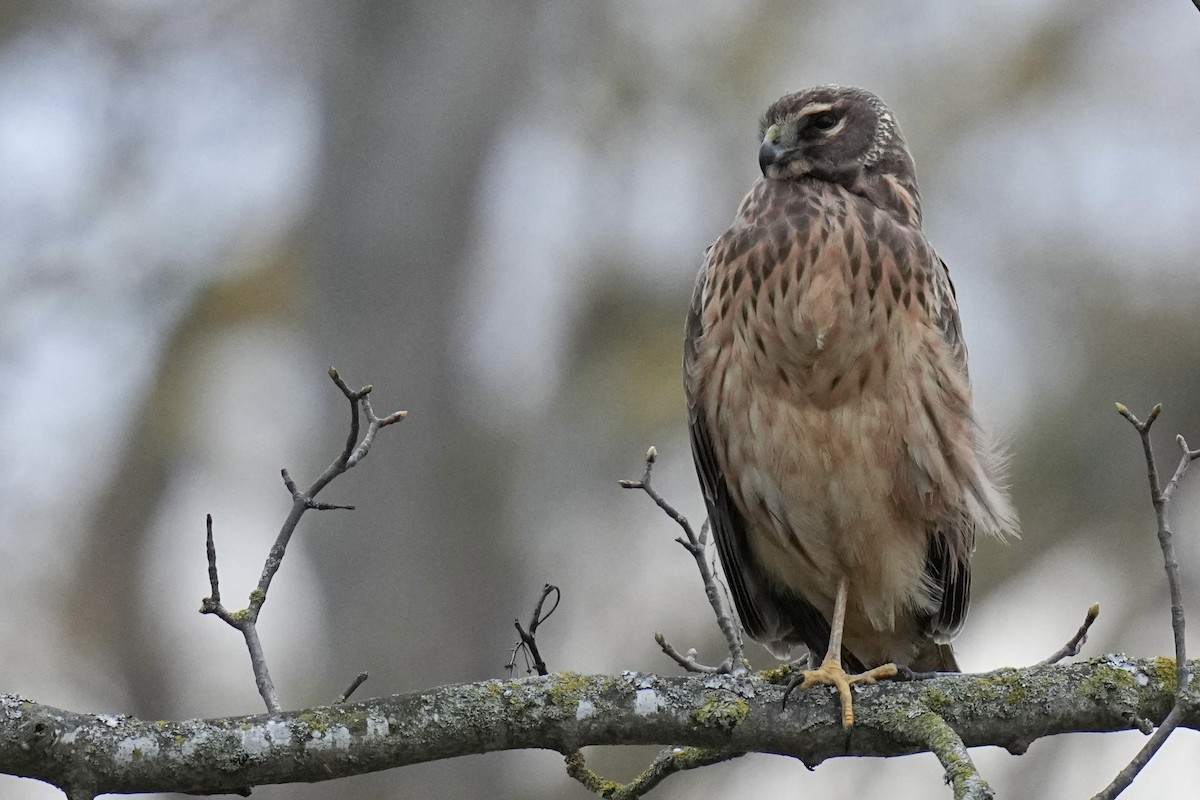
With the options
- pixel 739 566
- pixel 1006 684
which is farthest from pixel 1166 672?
pixel 739 566

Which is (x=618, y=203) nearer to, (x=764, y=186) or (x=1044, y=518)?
(x=1044, y=518)

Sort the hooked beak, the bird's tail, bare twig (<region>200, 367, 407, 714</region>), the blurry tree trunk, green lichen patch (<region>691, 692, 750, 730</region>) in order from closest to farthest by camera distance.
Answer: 1. bare twig (<region>200, 367, 407, 714</region>)
2. green lichen patch (<region>691, 692, 750, 730</region>)
3. the hooked beak
4. the bird's tail
5. the blurry tree trunk

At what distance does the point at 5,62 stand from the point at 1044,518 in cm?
742

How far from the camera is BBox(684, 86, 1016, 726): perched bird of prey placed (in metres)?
4.36

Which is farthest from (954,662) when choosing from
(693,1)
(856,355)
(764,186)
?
(693,1)

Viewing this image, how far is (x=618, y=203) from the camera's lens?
11.2 metres

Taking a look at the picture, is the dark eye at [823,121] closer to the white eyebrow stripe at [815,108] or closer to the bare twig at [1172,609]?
the white eyebrow stripe at [815,108]

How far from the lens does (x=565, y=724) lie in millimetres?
3336

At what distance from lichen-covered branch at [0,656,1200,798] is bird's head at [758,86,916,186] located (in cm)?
167

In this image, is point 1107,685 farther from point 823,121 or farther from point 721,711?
point 823,121

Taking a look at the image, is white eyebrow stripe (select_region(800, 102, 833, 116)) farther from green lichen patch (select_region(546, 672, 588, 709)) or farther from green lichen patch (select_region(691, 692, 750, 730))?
green lichen patch (select_region(546, 672, 588, 709))

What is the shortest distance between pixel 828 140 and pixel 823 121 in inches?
2.9

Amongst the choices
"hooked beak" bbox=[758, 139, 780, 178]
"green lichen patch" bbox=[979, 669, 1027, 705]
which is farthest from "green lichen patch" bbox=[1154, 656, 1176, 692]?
"hooked beak" bbox=[758, 139, 780, 178]

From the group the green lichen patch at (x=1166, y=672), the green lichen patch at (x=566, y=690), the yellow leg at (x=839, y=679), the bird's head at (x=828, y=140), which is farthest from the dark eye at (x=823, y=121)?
the green lichen patch at (x=566, y=690)
